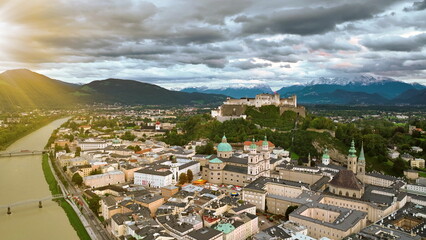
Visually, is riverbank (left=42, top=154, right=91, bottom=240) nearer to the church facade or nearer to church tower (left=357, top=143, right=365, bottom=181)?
the church facade

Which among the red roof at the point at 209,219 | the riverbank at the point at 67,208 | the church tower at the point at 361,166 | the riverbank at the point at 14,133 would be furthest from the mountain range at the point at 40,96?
the church tower at the point at 361,166

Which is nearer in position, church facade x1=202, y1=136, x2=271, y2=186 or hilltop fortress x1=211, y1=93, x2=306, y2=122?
church facade x1=202, y1=136, x2=271, y2=186

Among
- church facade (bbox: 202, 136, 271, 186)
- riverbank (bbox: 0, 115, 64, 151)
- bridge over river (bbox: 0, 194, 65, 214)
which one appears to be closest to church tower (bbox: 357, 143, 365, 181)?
church facade (bbox: 202, 136, 271, 186)

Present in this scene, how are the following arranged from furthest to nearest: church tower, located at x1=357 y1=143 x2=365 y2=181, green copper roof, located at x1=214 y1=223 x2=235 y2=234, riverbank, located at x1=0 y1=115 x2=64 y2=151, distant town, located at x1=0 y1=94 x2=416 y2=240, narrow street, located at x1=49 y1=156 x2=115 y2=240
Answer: riverbank, located at x1=0 y1=115 x2=64 y2=151
church tower, located at x1=357 y1=143 x2=365 y2=181
narrow street, located at x1=49 y1=156 x2=115 y2=240
distant town, located at x1=0 y1=94 x2=416 y2=240
green copper roof, located at x1=214 y1=223 x2=235 y2=234

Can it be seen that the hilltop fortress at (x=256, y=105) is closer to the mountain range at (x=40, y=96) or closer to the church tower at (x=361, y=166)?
the church tower at (x=361, y=166)

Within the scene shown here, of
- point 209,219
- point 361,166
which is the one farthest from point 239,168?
point 361,166

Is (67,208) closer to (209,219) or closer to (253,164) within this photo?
(209,219)

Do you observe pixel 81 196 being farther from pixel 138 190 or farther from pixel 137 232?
pixel 137 232
